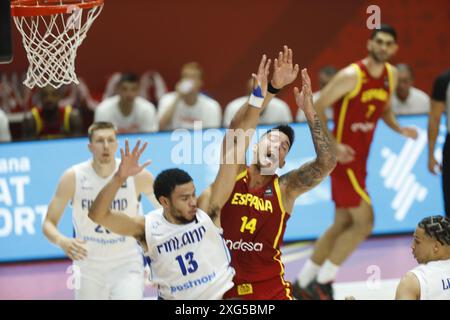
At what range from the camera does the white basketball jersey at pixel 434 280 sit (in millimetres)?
5832

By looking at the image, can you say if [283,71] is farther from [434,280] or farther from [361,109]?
[361,109]

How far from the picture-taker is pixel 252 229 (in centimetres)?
664

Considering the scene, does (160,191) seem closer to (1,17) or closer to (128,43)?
(1,17)

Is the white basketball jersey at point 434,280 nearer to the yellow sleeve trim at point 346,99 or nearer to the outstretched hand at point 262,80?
the outstretched hand at point 262,80

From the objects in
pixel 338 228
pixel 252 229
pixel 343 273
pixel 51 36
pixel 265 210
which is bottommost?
pixel 343 273

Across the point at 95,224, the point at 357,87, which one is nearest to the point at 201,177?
the point at 357,87

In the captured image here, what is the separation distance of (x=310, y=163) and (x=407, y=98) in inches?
231

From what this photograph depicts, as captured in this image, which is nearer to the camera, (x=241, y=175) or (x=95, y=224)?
(x=241, y=175)

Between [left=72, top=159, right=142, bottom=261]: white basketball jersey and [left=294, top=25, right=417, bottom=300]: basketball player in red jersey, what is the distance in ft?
5.67

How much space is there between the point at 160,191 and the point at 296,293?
10.5 ft

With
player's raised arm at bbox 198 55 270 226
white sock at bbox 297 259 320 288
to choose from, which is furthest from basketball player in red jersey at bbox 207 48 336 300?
white sock at bbox 297 259 320 288

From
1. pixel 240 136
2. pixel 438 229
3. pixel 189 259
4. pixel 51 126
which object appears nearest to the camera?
pixel 438 229

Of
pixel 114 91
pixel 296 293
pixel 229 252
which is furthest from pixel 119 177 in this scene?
pixel 114 91

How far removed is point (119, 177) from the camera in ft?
20.2
